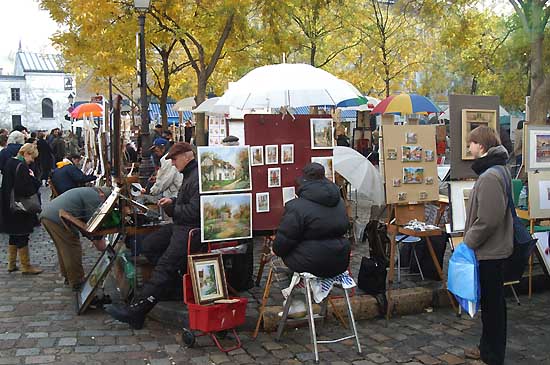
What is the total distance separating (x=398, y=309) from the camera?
6.38m

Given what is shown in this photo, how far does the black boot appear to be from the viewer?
565 cm

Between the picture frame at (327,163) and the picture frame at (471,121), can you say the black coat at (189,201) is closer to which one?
the picture frame at (327,163)

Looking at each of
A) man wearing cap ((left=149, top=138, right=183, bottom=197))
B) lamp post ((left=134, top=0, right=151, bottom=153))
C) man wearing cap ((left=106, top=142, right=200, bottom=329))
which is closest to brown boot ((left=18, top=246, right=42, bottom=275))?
man wearing cap ((left=149, top=138, right=183, bottom=197))

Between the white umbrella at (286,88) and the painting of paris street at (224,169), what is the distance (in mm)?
802

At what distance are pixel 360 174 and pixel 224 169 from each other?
8.91 feet

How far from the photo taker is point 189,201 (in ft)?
19.0

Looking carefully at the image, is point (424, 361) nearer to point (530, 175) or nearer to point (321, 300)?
point (321, 300)

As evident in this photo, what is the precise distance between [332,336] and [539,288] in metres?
3.15

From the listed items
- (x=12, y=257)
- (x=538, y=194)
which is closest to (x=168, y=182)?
(x=12, y=257)

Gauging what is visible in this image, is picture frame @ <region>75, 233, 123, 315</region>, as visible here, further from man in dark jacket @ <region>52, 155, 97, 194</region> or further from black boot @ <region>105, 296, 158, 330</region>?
man in dark jacket @ <region>52, 155, 97, 194</region>

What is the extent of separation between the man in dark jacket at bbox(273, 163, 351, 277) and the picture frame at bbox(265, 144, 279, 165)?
1.11 meters

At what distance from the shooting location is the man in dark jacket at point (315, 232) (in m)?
4.94

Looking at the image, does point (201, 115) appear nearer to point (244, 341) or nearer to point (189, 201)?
point (189, 201)

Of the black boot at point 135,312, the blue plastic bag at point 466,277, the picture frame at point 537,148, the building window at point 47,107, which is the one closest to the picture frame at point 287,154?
the black boot at point 135,312
